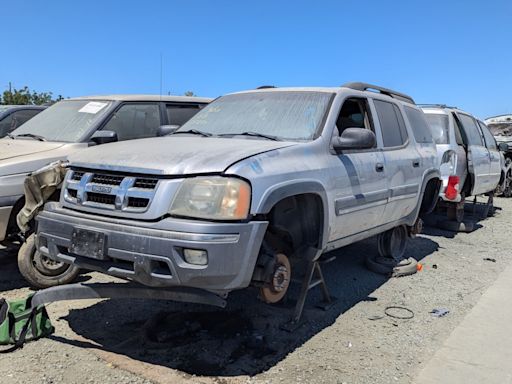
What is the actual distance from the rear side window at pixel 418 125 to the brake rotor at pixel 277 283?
3.23 meters

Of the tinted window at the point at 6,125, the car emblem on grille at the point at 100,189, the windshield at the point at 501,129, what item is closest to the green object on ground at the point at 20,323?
the car emblem on grille at the point at 100,189

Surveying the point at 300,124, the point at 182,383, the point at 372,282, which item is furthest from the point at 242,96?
the point at 182,383

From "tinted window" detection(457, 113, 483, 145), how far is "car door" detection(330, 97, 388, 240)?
175 inches

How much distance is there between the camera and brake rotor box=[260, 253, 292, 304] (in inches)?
137

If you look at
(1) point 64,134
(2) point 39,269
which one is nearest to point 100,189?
(2) point 39,269

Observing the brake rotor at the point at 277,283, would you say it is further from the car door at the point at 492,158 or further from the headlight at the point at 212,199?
the car door at the point at 492,158

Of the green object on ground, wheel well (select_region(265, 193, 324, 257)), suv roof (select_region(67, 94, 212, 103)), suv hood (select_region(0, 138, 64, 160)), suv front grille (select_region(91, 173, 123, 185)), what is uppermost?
suv roof (select_region(67, 94, 212, 103))

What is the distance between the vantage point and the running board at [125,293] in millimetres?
3223

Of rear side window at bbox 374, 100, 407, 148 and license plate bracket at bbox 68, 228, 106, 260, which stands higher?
rear side window at bbox 374, 100, 407, 148

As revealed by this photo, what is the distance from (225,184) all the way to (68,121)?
348cm

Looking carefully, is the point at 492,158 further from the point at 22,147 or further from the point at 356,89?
the point at 22,147

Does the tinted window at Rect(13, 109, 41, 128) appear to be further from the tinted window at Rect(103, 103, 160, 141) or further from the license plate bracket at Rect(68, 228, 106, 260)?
the license plate bracket at Rect(68, 228, 106, 260)

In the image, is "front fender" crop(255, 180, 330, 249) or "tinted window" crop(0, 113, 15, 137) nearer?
"front fender" crop(255, 180, 330, 249)

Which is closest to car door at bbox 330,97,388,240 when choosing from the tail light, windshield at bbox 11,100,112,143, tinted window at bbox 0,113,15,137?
windshield at bbox 11,100,112,143
